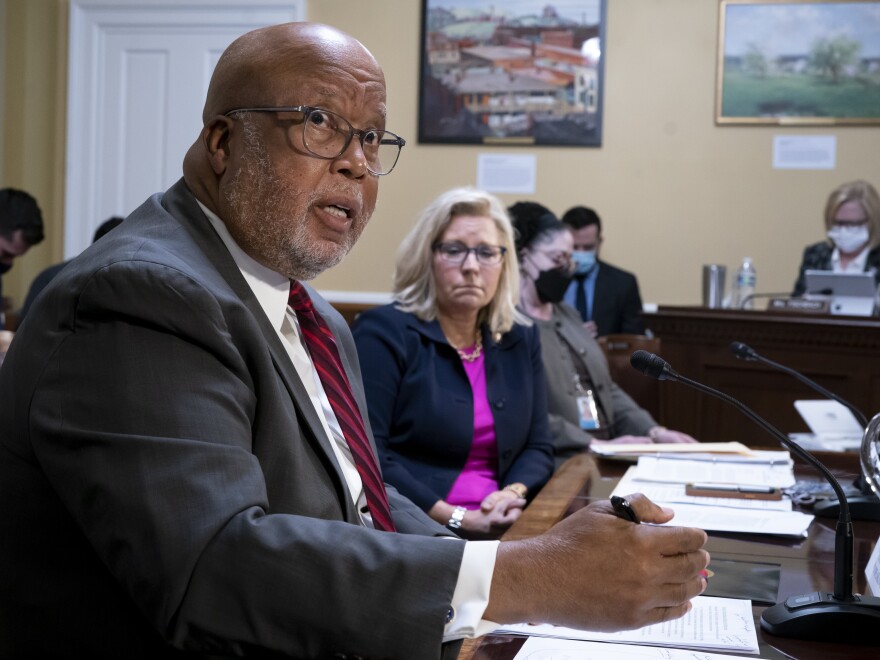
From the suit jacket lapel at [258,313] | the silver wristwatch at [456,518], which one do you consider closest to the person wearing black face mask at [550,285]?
the silver wristwatch at [456,518]

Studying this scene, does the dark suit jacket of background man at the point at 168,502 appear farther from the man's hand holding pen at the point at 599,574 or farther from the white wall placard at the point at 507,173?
the white wall placard at the point at 507,173

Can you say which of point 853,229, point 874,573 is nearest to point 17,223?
point 853,229

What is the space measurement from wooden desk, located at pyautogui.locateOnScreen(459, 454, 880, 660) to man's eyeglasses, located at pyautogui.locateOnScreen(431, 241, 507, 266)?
2.26ft

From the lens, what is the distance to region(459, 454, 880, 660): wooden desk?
48.4 inches

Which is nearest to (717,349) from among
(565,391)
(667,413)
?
(667,413)

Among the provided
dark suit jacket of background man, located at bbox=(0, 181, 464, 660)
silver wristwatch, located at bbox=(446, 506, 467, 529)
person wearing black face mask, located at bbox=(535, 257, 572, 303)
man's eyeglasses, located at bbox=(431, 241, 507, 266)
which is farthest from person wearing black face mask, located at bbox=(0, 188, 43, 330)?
dark suit jacket of background man, located at bbox=(0, 181, 464, 660)

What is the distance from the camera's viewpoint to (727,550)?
1.71 metres

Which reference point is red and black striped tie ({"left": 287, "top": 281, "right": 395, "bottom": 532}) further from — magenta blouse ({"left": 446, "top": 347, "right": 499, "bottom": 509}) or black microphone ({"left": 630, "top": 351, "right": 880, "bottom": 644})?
magenta blouse ({"left": 446, "top": 347, "right": 499, "bottom": 509})

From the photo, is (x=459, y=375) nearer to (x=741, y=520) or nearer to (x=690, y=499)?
(x=690, y=499)

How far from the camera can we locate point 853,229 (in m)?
5.41

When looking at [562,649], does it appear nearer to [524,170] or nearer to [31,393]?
[31,393]

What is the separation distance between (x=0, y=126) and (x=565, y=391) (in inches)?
194

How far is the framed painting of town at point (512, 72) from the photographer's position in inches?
249

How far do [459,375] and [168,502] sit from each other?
1805mm
